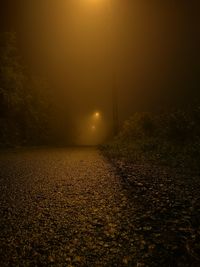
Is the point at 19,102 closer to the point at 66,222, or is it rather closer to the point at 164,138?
the point at 164,138

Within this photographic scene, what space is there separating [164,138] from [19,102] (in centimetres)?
1495

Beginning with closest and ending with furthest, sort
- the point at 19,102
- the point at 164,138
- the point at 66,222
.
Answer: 1. the point at 66,222
2. the point at 164,138
3. the point at 19,102

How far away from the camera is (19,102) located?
26.5m

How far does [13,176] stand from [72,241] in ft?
19.2

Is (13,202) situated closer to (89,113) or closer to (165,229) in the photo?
(165,229)

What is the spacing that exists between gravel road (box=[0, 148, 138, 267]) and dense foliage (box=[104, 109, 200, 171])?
145 inches

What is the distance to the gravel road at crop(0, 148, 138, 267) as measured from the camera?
3.67 metres

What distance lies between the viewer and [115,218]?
4961 mm

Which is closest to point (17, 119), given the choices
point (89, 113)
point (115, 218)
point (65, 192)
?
point (65, 192)

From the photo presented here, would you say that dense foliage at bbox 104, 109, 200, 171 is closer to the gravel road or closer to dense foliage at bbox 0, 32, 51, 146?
the gravel road

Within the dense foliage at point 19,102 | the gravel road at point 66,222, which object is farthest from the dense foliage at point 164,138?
the dense foliage at point 19,102

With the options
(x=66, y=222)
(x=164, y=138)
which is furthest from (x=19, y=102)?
(x=66, y=222)

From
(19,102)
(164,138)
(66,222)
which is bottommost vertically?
(66,222)

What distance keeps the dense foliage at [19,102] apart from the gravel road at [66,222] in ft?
55.8
